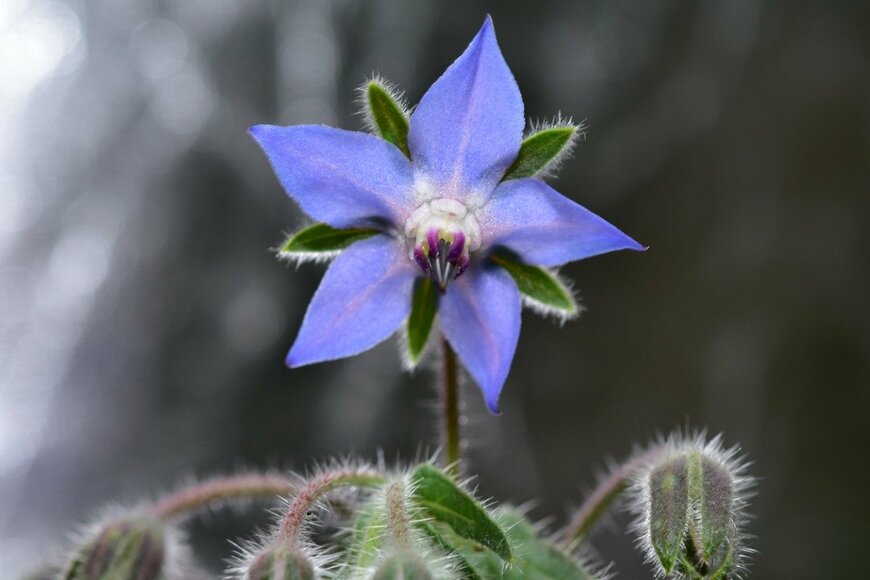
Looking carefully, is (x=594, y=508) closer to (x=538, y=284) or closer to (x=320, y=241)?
(x=538, y=284)

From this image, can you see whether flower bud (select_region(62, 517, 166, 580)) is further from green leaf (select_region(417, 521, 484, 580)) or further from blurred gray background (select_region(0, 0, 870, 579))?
blurred gray background (select_region(0, 0, 870, 579))

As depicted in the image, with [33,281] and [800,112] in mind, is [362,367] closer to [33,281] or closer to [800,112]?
[33,281]

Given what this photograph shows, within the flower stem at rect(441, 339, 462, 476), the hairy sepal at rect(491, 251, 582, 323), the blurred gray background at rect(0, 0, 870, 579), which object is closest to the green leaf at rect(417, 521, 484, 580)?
the flower stem at rect(441, 339, 462, 476)

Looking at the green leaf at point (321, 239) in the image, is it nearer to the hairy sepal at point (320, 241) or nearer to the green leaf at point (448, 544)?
the hairy sepal at point (320, 241)

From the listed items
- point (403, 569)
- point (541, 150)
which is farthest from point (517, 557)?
point (541, 150)

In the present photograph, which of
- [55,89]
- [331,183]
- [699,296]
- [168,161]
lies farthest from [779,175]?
[331,183]

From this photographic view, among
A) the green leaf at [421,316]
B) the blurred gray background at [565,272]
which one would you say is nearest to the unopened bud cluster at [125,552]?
the green leaf at [421,316]
